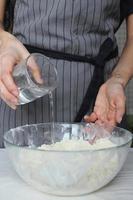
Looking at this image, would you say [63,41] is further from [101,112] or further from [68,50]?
[101,112]

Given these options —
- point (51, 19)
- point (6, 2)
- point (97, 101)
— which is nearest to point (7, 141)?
point (97, 101)

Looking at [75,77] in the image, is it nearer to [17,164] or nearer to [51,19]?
[51,19]

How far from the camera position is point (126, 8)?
1.34 metres

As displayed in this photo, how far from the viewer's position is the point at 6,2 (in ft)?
4.29

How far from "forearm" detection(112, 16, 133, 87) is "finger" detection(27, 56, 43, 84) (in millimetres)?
254

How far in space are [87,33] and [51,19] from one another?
3.8 inches

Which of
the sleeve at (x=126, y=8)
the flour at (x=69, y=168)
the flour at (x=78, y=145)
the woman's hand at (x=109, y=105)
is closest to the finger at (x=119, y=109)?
the woman's hand at (x=109, y=105)

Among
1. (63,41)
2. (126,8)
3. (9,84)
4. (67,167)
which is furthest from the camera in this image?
(126,8)

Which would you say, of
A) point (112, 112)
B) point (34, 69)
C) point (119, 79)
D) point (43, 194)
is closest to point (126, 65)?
point (119, 79)

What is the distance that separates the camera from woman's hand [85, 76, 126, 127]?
108 centimetres

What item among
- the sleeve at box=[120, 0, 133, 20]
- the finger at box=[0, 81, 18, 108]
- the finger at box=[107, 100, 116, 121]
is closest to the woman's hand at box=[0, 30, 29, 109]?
the finger at box=[0, 81, 18, 108]

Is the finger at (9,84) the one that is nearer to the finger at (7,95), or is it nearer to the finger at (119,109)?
the finger at (7,95)

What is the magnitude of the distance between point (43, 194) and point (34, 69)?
0.82ft

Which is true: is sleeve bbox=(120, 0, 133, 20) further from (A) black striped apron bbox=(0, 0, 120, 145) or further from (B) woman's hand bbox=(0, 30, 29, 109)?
(B) woman's hand bbox=(0, 30, 29, 109)
